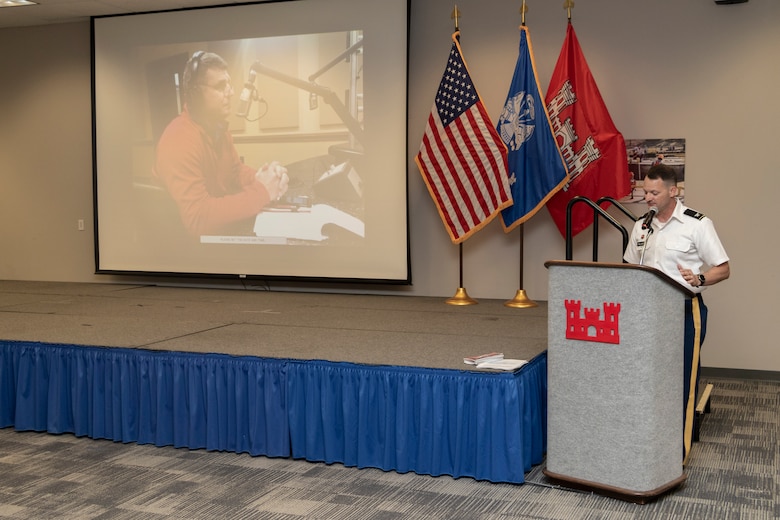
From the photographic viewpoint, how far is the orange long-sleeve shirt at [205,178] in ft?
24.6

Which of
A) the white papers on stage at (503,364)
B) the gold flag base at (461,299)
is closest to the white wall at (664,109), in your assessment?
the gold flag base at (461,299)

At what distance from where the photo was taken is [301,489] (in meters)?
3.61

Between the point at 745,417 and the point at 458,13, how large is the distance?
3.61 metres

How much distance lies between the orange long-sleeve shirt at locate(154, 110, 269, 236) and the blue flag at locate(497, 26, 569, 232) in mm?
2316

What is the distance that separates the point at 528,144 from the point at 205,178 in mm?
3032

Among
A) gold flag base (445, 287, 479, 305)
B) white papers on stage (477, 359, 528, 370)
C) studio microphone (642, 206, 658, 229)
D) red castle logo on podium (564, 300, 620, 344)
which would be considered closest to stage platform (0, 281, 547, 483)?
white papers on stage (477, 359, 528, 370)

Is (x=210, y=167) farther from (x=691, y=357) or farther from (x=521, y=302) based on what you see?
(x=691, y=357)

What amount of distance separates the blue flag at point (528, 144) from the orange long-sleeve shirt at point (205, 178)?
232cm

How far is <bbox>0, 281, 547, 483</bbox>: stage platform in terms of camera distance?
3.76 meters

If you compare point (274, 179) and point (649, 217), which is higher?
point (274, 179)

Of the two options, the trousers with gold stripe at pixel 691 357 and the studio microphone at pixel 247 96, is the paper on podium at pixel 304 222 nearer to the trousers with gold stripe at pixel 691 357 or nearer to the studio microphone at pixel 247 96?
the studio microphone at pixel 247 96

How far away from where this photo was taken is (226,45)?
7.47 metres

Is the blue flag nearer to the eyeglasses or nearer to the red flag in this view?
the red flag

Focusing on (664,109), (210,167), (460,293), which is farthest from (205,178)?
(664,109)
